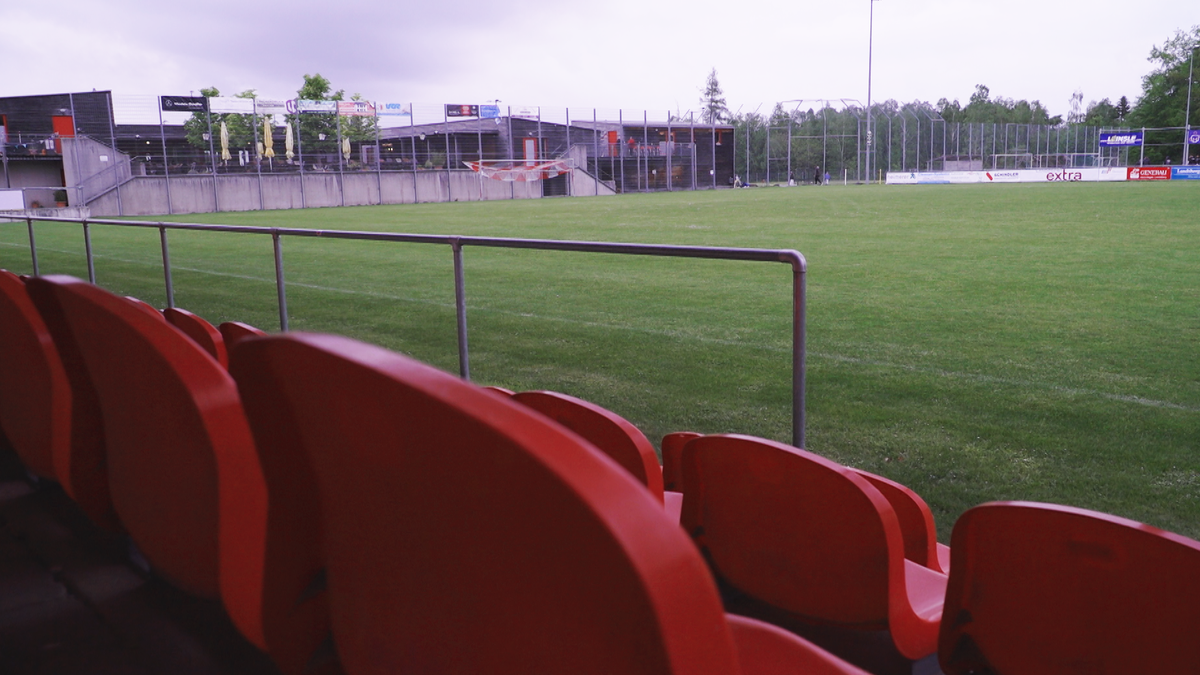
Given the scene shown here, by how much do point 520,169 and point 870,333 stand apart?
41104 mm

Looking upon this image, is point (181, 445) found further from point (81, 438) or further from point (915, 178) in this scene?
point (915, 178)

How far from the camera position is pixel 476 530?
0.74 meters

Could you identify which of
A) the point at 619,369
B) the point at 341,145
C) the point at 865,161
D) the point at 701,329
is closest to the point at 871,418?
the point at 619,369

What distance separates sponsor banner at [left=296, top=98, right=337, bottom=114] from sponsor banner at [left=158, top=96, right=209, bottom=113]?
3.98 meters

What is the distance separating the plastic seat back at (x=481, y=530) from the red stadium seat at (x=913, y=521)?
1376 millimetres

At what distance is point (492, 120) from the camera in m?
49.8

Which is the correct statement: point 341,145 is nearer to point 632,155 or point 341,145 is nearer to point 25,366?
point 632,155

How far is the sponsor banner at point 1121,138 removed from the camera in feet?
193

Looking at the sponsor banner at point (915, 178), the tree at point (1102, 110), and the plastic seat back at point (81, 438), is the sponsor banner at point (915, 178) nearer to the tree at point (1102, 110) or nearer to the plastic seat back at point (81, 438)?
the tree at point (1102, 110)

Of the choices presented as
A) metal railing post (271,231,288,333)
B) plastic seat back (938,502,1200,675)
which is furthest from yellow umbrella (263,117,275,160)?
plastic seat back (938,502,1200,675)

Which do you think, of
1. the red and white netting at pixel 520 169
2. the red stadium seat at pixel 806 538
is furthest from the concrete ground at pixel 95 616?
the red and white netting at pixel 520 169

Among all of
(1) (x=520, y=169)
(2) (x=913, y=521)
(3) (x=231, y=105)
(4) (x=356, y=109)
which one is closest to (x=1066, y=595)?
(2) (x=913, y=521)

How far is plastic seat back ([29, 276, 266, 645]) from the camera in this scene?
3.90 ft

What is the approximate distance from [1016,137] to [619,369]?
208 ft
